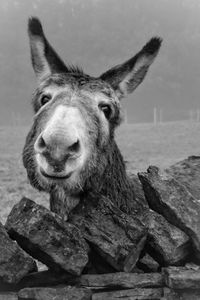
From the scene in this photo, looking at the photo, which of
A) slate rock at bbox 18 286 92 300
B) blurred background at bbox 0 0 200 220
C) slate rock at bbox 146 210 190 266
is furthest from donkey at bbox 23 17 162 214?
blurred background at bbox 0 0 200 220

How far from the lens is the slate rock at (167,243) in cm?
470

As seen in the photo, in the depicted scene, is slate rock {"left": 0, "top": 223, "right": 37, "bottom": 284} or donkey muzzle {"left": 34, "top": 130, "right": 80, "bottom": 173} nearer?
donkey muzzle {"left": 34, "top": 130, "right": 80, "bottom": 173}

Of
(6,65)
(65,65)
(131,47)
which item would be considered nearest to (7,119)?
(6,65)

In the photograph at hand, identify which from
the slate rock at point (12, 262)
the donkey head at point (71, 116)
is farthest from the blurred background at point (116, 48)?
the slate rock at point (12, 262)

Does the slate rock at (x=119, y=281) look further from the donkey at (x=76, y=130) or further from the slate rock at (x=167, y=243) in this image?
the donkey at (x=76, y=130)

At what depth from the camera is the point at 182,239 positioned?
4762 mm

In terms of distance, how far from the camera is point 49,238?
4371mm

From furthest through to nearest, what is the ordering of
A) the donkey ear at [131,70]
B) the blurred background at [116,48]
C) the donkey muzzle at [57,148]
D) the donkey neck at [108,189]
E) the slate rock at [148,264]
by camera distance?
1. the blurred background at [116,48]
2. the donkey ear at [131,70]
3. the donkey neck at [108,189]
4. the slate rock at [148,264]
5. the donkey muzzle at [57,148]

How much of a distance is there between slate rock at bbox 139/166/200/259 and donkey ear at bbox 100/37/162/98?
4.47ft

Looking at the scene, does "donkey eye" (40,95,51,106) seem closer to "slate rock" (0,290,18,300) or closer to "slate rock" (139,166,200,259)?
"slate rock" (139,166,200,259)

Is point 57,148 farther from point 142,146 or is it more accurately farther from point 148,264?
point 142,146

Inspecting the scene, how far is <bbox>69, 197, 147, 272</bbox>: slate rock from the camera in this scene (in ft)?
14.7

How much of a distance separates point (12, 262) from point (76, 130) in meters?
1.41

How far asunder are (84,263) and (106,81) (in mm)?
2462
